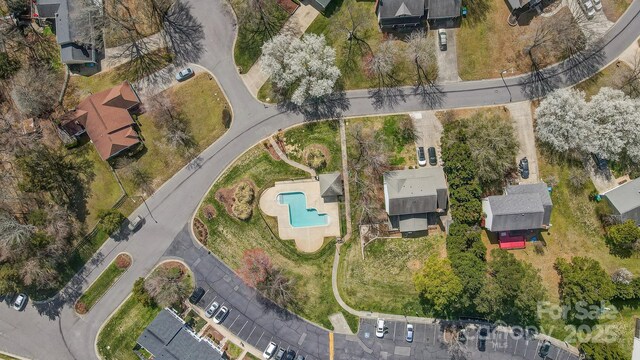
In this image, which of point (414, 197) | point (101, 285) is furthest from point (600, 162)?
point (101, 285)

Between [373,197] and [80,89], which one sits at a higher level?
[373,197]

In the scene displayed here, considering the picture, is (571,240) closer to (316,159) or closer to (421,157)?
(421,157)

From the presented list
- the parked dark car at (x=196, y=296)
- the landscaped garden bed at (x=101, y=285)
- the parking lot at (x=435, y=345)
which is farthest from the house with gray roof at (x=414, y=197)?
the landscaped garden bed at (x=101, y=285)

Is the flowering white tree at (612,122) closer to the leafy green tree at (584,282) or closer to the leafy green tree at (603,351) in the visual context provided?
the leafy green tree at (584,282)

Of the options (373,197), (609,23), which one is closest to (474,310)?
(373,197)

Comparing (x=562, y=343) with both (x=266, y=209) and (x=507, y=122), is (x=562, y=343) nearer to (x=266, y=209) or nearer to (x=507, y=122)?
(x=507, y=122)

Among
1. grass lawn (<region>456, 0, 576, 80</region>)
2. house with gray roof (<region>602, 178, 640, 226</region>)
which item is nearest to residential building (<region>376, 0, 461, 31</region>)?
grass lawn (<region>456, 0, 576, 80</region>)

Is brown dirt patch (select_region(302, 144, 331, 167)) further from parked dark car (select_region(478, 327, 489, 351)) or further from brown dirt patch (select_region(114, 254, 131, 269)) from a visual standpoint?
parked dark car (select_region(478, 327, 489, 351))
